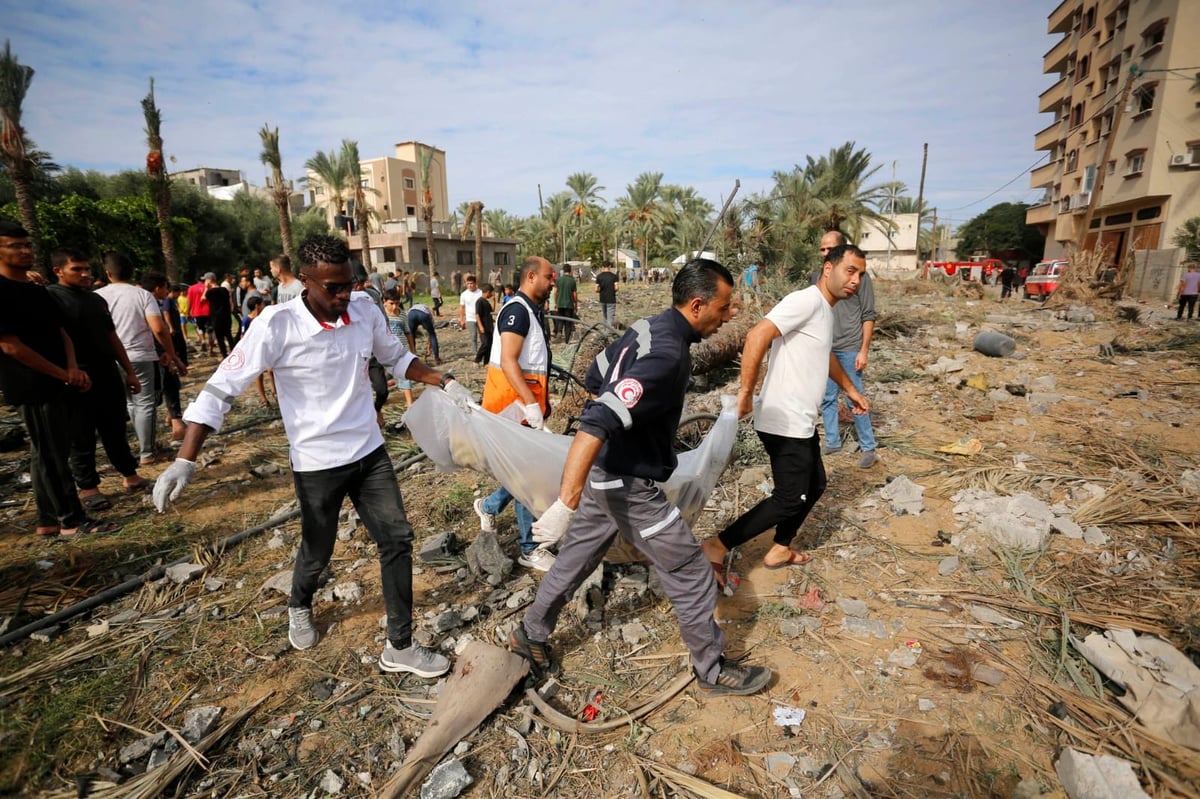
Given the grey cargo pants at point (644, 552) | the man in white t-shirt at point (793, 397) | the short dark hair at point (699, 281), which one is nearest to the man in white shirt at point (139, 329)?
the grey cargo pants at point (644, 552)

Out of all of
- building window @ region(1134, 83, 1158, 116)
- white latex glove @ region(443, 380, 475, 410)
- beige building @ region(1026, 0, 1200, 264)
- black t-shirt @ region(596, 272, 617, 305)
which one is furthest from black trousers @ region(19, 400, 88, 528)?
building window @ region(1134, 83, 1158, 116)

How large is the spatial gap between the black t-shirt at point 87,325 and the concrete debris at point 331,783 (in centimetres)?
368

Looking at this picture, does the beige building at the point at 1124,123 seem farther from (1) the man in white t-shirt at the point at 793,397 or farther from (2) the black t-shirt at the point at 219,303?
(2) the black t-shirt at the point at 219,303

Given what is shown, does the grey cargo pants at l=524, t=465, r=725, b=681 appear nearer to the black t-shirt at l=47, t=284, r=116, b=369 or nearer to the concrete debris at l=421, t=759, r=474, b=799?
the concrete debris at l=421, t=759, r=474, b=799

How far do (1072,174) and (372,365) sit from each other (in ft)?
113

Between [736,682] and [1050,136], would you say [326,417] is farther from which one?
[1050,136]

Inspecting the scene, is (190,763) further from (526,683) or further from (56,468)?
(56,468)

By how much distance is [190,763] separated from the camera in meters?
2.03

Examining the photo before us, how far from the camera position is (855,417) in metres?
4.56

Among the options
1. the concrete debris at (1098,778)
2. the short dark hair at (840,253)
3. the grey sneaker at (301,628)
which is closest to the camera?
A: the concrete debris at (1098,778)

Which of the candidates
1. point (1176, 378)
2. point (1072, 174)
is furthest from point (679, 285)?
point (1072, 174)

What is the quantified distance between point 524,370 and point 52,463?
3256 mm

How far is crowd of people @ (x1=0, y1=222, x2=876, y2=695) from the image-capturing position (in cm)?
207

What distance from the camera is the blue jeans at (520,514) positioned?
323 centimetres
